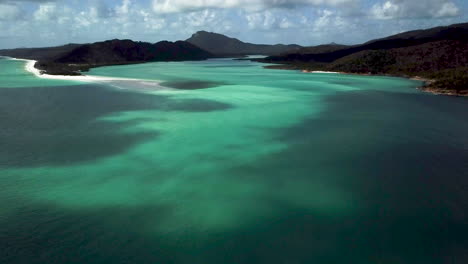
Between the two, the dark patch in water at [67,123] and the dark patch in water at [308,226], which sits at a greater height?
the dark patch in water at [67,123]

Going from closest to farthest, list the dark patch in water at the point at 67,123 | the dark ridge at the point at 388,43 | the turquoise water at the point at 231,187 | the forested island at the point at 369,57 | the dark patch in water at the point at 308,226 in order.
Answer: the dark patch in water at the point at 308,226 → the turquoise water at the point at 231,187 → the dark patch in water at the point at 67,123 → the forested island at the point at 369,57 → the dark ridge at the point at 388,43

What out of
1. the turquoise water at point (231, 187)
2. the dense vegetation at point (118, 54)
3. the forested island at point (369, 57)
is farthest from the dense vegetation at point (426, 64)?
the dense vegetation at point (118, 54)

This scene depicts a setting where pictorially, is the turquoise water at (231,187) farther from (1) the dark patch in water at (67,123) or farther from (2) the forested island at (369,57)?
(2) the forested island at (369,57)

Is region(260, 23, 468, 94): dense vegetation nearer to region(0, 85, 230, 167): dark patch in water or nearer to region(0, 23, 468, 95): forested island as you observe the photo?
region(0, 23, 468, 95): forested island

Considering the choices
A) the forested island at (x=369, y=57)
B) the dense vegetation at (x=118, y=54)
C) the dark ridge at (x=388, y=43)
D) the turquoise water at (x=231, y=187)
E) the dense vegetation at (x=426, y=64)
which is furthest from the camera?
the dark ridge at (x=388, y=43)

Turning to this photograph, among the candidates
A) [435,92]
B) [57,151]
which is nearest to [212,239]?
[57,151]

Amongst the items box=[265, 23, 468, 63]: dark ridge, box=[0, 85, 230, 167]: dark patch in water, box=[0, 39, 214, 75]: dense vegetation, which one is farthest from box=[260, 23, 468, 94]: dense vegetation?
box=[0, 39, 214, 75]: dense vegetation
